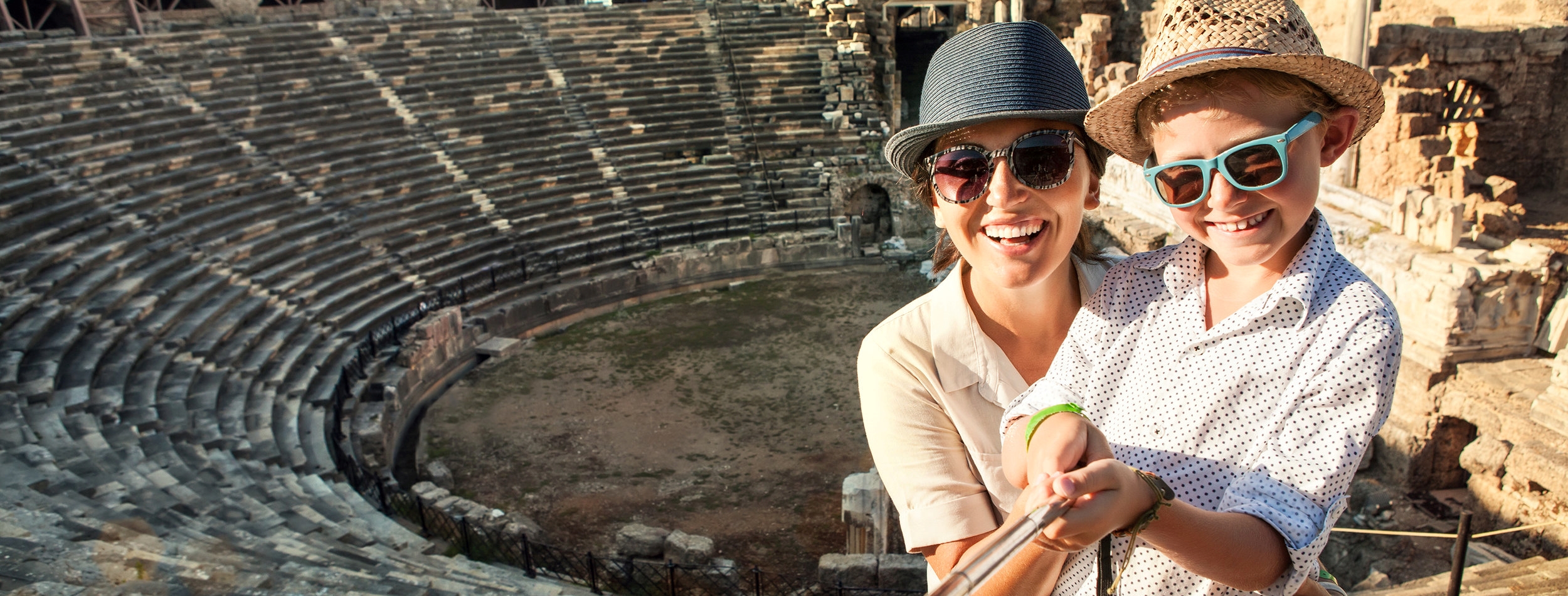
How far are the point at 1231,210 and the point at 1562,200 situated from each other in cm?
1604

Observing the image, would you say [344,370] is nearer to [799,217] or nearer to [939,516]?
[799,217]

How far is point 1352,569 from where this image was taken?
7.50 meters

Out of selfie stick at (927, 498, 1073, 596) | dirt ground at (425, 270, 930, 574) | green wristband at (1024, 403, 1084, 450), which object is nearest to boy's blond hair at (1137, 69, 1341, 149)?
green wristband at (1024, 403, 1084, 450)

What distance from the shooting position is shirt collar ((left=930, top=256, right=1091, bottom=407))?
7.55ft

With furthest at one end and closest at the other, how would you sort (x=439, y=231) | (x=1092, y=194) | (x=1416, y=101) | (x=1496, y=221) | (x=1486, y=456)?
(x=439, y=231) → (x=1416, y=101) → (x=1496, y=221) → (x=1486, y=456) → (x=1092, y=194)

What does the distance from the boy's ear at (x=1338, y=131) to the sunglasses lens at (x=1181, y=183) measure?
9.8 inches

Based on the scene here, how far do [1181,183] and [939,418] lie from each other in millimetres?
720

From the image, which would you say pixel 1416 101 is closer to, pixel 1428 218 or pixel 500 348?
pixel 1428 218

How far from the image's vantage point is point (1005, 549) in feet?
4.80

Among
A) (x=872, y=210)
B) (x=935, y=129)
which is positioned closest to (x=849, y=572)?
(x=935, y=129)

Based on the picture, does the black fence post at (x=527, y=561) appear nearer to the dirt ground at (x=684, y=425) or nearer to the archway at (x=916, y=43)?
the dirt ground at (x=684, y=425)

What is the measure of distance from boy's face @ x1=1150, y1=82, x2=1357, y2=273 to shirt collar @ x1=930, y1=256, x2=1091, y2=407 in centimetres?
55

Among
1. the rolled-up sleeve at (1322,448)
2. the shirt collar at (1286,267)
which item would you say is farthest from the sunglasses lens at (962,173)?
the rolled-up sleeve at (1322,448)

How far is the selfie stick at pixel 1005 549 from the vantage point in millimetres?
1451
